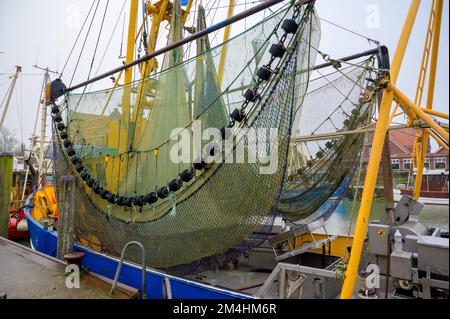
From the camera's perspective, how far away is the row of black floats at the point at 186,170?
2545 mm

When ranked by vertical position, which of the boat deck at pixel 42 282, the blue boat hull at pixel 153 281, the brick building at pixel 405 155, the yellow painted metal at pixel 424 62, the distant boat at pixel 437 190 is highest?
the yellow painted metal at pixel 424 62

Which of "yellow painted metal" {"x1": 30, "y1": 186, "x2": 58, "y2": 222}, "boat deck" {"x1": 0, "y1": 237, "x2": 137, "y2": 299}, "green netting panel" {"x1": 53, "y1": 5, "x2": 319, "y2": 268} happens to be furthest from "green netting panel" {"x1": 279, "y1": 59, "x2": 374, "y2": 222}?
"yellow painted metal" {"x1": 30, "y1": 186, "x2": 58, "y2": 222}

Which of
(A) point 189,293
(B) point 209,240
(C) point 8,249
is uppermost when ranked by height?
(B) point 209,240

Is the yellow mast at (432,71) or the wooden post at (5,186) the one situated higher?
the yellow mast at (432,71)

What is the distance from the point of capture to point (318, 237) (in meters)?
4.55

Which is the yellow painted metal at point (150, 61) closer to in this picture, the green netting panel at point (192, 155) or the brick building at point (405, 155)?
the green netting panel at point (192, 155)

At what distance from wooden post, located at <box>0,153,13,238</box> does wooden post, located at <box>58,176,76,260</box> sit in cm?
372

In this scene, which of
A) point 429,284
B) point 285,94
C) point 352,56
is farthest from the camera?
point 352,56

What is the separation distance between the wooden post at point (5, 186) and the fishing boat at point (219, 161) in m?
2.79

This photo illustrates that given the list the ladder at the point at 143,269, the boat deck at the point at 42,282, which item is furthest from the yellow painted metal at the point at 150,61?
the boat deck at the point at 42,282

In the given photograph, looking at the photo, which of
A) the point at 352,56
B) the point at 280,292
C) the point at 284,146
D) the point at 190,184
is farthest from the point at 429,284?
the point at 352,56

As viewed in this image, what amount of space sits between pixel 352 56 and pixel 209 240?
3.30 meters

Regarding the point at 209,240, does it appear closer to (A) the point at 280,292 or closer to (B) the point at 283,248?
(A) the point at 280,292

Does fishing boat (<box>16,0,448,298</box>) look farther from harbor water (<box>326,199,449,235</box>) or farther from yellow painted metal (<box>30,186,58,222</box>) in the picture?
yellow painted metal (<box>30,186,58,222</box>)
